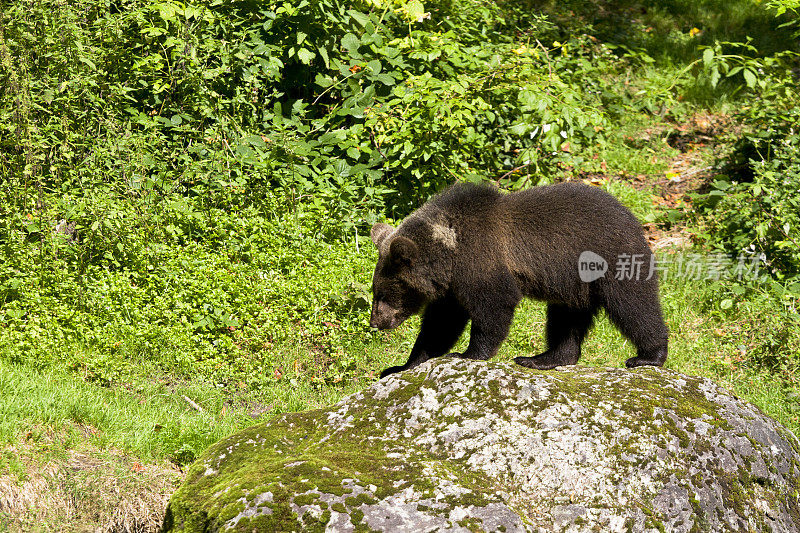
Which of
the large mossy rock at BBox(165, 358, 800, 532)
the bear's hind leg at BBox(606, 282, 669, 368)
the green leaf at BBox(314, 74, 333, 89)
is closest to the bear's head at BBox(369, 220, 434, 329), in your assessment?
the large mossy rock at BBox(165, 358, 800, 532)

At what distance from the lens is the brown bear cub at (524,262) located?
512 centimetres

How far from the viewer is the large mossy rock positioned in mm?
3434

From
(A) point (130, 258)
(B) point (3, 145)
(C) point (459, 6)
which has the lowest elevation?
(A) point (130, 258)

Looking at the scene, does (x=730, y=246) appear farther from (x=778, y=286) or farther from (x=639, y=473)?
(x=639, y=473)

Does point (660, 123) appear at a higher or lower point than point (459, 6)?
lower

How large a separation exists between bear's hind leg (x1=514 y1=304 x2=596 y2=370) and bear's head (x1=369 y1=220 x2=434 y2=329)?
826 mm

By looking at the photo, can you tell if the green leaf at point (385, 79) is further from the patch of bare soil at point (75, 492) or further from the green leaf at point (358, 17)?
the patch of bare soil at point (75, 492)

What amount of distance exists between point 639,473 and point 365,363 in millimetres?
3539

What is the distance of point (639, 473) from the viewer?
374 cm

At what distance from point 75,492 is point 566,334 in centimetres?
332

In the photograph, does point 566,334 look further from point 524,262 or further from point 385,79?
point 385,79

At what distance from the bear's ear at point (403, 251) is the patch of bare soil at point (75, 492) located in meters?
2.03

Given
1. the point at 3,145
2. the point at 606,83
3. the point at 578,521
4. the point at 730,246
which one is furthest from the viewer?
the point at 606,83

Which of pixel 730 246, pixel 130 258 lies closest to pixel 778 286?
pixel 730 246
